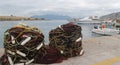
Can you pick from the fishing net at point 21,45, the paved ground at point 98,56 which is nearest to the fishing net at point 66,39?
the paved ground at point 98,56

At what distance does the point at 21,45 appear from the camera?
281 inches

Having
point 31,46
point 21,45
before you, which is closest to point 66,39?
point 31,46

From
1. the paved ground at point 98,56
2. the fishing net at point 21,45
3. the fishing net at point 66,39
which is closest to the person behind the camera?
the fishing net at point 21,45

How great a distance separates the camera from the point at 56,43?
853cm

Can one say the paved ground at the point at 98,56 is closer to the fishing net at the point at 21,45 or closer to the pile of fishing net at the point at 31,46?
the pile of fishing net at the point at 31,46

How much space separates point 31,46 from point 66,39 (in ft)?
5.12

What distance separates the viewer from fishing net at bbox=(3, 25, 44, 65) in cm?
714

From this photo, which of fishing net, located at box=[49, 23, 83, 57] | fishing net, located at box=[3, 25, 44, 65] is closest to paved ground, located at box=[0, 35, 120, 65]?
fishing net, located at box=[49, 23, 83, 57]

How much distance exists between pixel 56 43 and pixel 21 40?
5.42 ft

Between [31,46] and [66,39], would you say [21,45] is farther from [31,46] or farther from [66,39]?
[66,39]

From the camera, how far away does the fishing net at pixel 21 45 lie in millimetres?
7145

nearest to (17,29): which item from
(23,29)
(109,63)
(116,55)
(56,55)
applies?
(23,29)

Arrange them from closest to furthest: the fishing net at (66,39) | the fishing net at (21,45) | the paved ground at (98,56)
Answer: the fishing net at (21,45)
the paved ground at (98,56)
the fishing net at (66,39)

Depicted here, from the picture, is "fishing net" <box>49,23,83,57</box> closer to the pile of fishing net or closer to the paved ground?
the pile of fishing net
